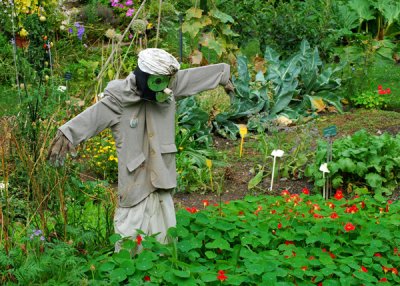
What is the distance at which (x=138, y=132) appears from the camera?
15.6 ft

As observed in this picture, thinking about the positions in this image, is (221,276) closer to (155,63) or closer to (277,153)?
(155,63)

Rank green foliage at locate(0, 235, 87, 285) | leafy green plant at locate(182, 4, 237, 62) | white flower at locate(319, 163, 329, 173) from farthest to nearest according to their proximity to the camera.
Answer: leafy green plant at locate(182, 4, 237, 62)
white flower at locate(319, 163, 329, 173)
green foliage at locate(0, 235, 87, 285)

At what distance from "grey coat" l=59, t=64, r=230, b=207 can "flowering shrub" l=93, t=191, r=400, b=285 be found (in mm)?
319

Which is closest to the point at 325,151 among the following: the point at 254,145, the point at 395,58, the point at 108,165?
the point at 254,145

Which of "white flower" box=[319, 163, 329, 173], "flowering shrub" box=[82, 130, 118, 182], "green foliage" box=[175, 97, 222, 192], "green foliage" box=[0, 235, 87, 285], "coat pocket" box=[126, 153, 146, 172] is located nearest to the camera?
"green foliage" box=[0, 235, 87, 285]

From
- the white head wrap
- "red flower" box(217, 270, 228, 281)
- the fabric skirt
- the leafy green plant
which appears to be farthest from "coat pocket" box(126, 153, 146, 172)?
the leafy green plant

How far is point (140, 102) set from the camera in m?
4.74

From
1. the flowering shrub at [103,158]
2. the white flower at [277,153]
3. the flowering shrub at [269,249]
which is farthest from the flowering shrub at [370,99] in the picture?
the flowering shrub at [269,249]

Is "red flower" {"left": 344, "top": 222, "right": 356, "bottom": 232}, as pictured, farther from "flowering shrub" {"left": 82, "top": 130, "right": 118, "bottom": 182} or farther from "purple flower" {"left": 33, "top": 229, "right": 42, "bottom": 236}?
"flowering shrub" {"left": 82, "top": 130, "right": 118, "bottom": 182}

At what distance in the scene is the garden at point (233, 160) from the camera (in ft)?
15.7

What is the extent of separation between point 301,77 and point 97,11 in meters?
4.52

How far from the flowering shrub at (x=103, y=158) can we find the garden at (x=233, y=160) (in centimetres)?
1

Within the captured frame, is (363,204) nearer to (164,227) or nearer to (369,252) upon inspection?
(369,252)

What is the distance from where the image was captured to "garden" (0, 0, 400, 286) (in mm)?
4793
